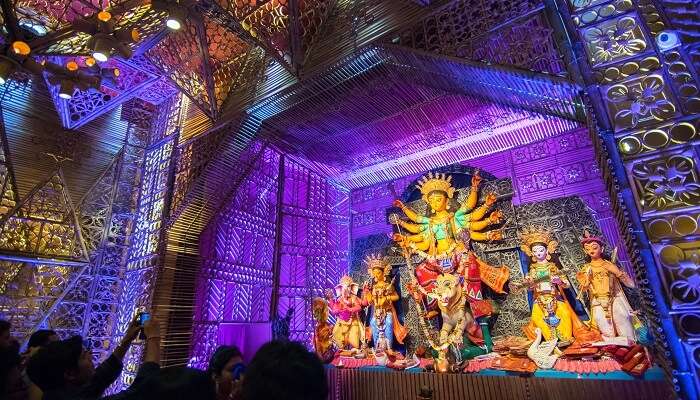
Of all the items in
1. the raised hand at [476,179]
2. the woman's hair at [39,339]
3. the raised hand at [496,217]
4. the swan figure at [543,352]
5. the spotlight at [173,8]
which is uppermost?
the spotlight at [173,8]

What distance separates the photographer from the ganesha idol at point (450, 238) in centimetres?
606

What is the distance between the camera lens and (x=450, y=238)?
6.60 meters

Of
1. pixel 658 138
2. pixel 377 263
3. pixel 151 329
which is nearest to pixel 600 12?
pixel 658 138

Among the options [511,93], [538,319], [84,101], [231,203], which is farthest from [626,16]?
[84,101]

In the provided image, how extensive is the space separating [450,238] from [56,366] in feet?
18.4

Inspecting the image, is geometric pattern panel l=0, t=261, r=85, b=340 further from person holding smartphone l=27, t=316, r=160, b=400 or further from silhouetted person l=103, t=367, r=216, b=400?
silhouetted person l=103, t=367, r=216, b=400

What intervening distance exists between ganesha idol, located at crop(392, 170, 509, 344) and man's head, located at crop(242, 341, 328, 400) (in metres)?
5.26

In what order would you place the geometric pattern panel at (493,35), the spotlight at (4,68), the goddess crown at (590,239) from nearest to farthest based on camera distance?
the geometric pattern panel at (493,35)
the spotlight at (4,68)
the goddess crown at (590,239)

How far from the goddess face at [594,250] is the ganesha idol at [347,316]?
376cm

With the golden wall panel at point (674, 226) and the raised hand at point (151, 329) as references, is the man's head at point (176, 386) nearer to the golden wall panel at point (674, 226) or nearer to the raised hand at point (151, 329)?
the raised hand at point (151, 329)

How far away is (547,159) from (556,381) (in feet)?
10.8

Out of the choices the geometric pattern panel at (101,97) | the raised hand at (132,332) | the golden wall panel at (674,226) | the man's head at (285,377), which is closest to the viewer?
the man's head at (285,377)

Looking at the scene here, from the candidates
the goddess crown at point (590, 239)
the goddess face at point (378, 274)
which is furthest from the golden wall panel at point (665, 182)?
the goddess face at point (378, 274)

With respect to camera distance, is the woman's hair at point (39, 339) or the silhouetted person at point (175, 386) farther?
the woman's hair at point (39, 339)
